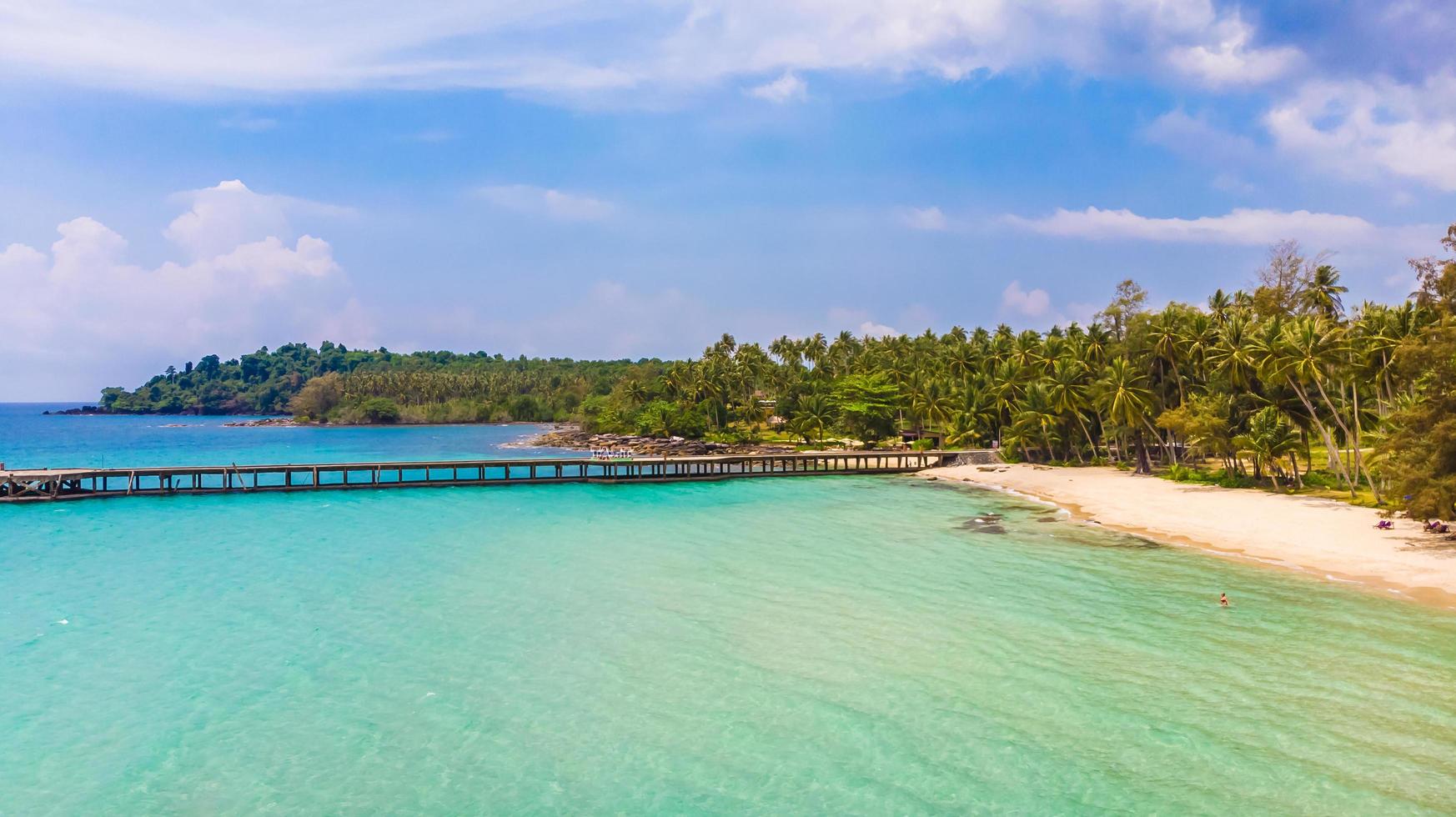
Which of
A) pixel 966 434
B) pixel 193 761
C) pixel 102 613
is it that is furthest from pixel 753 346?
pixel 193 761

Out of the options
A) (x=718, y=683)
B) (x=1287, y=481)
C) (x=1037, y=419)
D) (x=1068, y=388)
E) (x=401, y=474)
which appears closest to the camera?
(x=718, y=683)

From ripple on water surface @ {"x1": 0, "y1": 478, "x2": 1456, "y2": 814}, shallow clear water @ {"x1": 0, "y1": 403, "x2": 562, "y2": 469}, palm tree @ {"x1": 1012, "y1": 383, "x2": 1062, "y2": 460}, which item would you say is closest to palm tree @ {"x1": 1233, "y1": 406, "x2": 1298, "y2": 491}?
ripple on water surface @ {"x1": 0, "y1": 478, "x2": 1456, "y2": 814}

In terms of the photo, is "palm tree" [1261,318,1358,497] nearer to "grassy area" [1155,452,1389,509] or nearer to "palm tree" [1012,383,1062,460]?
"grassy area" [1155,452,1389,509]

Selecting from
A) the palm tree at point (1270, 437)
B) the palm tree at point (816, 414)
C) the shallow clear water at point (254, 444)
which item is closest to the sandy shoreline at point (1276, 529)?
the palm tree at point (1270, 437)

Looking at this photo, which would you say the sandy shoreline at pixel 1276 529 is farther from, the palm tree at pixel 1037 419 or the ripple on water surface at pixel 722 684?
the palm tree at pixel 1037 419

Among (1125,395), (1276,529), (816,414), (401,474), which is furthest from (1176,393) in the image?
(401,474)

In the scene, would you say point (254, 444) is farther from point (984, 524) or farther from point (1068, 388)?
point (984, 524)

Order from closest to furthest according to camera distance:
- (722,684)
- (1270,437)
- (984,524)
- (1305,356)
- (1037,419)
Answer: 1. (722,684)
2. (1305,356)
3. (984,524)
4. (1270,437)
5. (1037,419)
